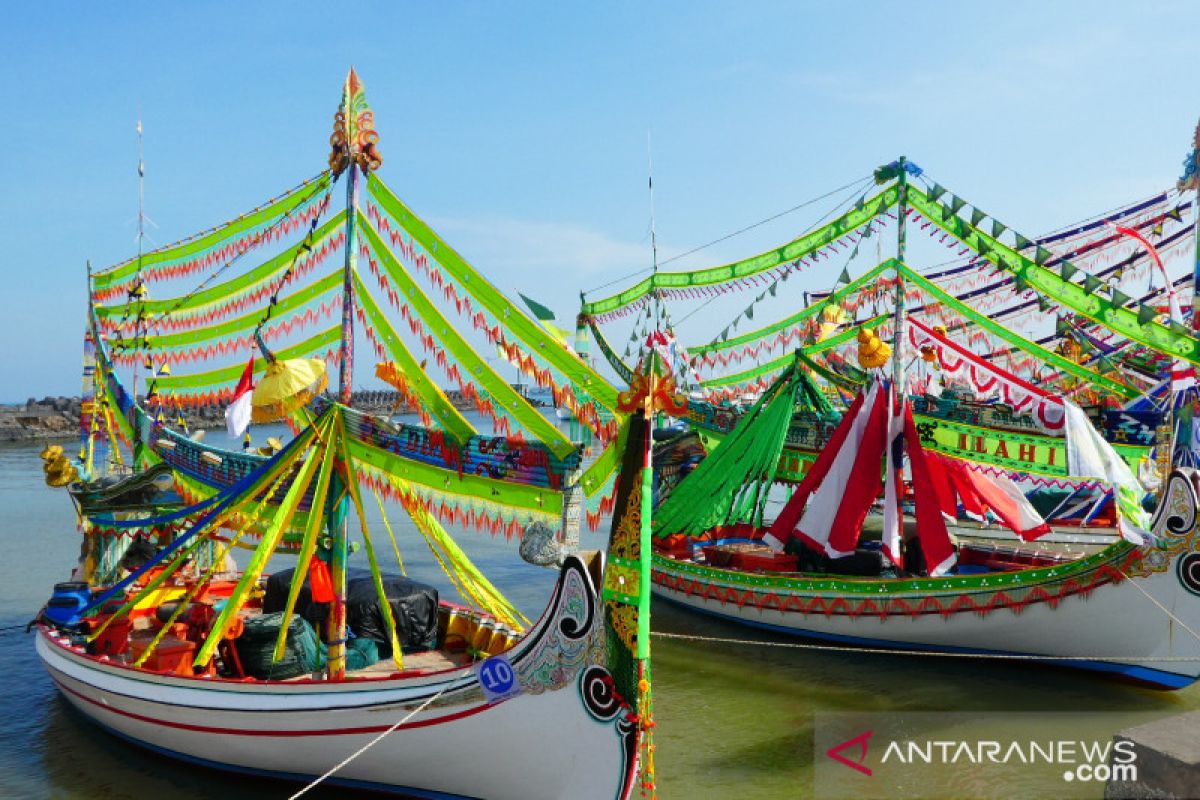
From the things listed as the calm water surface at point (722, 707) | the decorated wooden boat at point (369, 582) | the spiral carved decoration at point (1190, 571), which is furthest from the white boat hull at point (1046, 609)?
the decorated wooden boat at point (369, 582)

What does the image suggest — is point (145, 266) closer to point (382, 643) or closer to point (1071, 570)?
point (382, 643)

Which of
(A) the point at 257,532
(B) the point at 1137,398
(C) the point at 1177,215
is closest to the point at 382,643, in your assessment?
(A) the point at 257,532

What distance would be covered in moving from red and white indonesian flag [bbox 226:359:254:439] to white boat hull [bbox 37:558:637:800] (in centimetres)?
264

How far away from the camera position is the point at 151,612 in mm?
12805

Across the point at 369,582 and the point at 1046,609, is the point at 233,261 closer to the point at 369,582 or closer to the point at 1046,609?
the point at 369,582

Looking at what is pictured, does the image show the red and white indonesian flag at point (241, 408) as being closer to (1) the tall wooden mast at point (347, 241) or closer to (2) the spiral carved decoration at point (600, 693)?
(1) the tall wooden mast at point (347, 241)

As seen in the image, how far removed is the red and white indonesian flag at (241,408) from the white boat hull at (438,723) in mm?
2636

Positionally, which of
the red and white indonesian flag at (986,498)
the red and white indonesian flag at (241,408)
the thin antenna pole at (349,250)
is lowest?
the red and white indonesian flag at (986,498)

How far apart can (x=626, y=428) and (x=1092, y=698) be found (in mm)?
9559

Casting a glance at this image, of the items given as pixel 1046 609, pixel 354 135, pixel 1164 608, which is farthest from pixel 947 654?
pixel 354 135

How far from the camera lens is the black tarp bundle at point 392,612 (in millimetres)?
10711

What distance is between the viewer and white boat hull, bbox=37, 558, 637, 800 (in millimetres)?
7438

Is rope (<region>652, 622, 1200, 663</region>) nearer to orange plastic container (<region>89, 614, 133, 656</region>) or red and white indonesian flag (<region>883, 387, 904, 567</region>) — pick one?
red and white indonesian flag (<region>883, 387, 904, 567</region>)

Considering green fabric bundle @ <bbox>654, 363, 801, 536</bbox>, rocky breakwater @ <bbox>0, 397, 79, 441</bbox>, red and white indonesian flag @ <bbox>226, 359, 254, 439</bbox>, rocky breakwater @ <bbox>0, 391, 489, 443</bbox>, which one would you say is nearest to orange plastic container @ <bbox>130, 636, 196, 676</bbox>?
red and white indonesian flag @ <bbox>226, 359, 254, 439</bbox>
